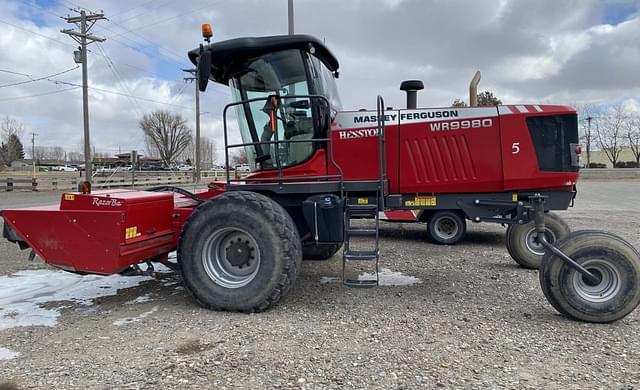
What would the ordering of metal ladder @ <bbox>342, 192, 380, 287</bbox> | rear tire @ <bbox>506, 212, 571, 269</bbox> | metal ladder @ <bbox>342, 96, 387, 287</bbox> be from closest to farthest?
metal ladder @ <bbox>342, 192, 380, 287</bbox>
metal ladder @ <bbox>342, 96, 387, 287</bbox>
rear tire @ <bbox>506, 212, 571, 269</bbox>

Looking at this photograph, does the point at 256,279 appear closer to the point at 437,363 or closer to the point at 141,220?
the point at 141,220

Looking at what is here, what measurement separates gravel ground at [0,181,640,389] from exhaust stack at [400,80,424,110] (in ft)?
7.22

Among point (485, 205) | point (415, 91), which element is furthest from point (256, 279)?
point (415, 91)

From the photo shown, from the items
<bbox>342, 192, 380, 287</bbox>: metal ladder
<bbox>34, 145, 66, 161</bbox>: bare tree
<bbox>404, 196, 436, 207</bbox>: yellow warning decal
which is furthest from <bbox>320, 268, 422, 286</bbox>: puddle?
<bbox>34, 145, 66, 161</bbox>: bare tree

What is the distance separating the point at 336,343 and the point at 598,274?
244 cm

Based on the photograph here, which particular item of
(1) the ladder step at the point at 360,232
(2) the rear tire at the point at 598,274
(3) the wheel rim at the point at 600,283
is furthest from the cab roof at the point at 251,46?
(3) the wheel rim at the point at 600,283

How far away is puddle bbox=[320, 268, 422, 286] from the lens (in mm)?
5473

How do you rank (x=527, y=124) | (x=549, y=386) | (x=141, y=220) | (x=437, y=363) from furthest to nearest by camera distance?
(x=527, y=124) → (x=141, y=220) → (x=437, y=363) → (x=549, y=386)

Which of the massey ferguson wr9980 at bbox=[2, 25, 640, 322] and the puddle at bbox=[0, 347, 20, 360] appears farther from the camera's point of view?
the massey ferguson wr9980 at bbox=[2, 25, 640, 322]

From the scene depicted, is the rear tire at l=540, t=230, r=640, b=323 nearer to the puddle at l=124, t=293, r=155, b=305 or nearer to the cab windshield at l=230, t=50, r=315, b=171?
the cab windshield at l=230, t=50, r=315, b=171

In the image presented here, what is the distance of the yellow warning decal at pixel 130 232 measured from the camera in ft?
14.0

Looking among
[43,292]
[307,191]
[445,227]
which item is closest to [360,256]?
[307,191]

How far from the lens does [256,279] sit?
166 inches

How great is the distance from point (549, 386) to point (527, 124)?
9.51ft
